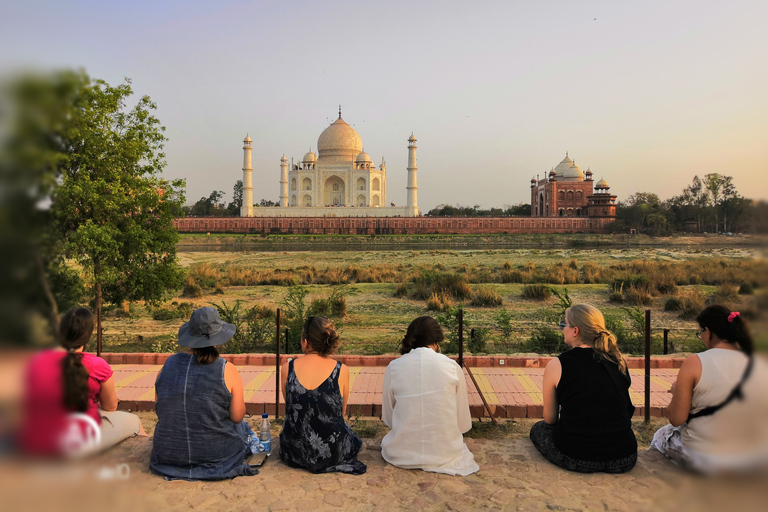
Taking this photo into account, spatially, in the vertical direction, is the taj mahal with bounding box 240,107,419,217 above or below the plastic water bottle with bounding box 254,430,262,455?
above

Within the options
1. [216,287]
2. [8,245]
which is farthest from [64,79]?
[216,287]

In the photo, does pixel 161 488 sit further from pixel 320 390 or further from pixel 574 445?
pixel 574 445

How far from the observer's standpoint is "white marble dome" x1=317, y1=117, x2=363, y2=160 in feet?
174

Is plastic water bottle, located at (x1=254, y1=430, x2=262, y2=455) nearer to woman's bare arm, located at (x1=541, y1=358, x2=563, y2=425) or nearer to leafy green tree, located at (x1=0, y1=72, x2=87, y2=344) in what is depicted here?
woman's bare arm, located at (x1=541, y1=358, x2=563, y2=425)

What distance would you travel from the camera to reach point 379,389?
13.2 ft

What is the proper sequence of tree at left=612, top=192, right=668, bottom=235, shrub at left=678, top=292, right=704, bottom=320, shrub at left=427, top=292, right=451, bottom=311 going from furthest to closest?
tree at left=612, top=192, right=668, bottom=235 < shrub at left=427, top=292, right=451, bottom=311 < shrub at left=678, top=292, right=704, bottom=320

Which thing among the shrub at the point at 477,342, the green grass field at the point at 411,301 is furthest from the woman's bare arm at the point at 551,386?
the shrub at the point at 477,342

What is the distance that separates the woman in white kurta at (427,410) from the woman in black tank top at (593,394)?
0.45 m

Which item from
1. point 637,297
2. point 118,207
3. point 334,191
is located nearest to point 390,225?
point 334,191

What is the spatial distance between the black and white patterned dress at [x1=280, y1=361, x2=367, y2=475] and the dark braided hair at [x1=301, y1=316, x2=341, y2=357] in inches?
4.3

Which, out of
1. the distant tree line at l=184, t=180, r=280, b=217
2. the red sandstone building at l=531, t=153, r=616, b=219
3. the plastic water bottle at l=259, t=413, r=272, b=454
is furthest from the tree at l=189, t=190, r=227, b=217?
the plastic water bottle at l=259, t=413, r=272, b=454

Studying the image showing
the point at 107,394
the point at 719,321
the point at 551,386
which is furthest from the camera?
the point at 551,386

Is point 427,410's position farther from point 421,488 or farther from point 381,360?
point 381,360

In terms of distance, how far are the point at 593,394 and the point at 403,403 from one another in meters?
0.87
